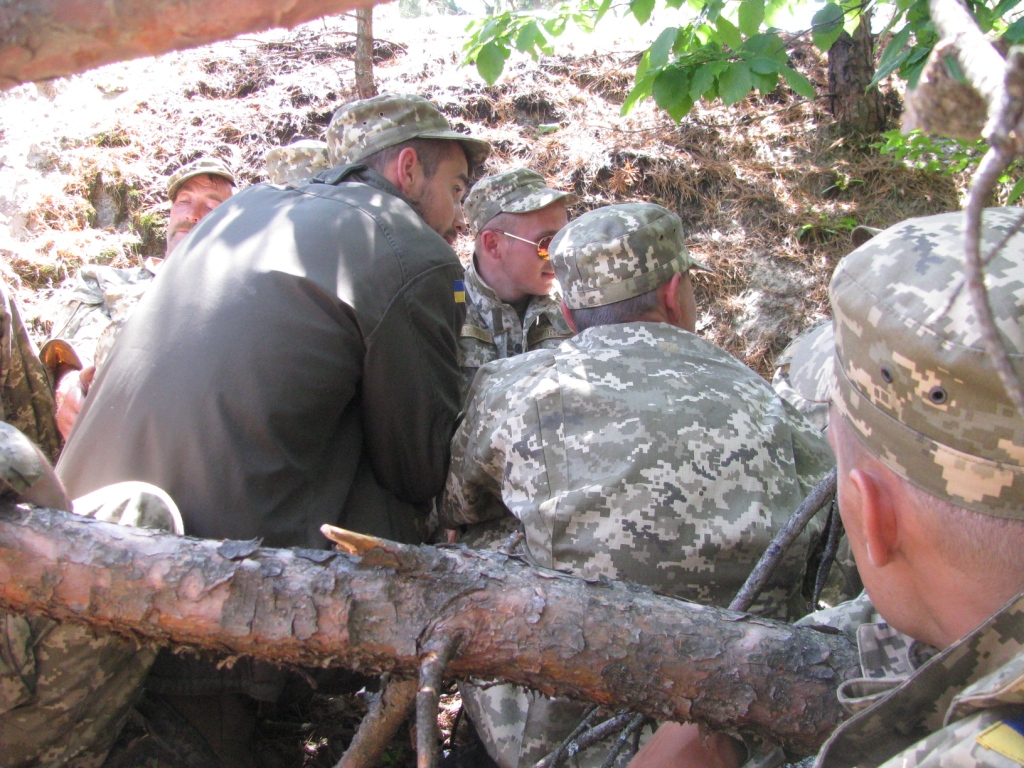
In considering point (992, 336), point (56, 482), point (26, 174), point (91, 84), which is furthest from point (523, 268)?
point (91, 84)

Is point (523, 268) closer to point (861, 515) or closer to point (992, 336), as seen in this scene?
point (861, 515)

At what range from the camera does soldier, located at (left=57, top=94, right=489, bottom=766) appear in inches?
89.4

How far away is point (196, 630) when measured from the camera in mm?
Answer: 1673

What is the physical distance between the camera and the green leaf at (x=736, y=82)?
3.08 m

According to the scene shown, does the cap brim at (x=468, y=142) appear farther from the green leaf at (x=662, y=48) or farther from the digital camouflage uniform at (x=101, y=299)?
the digital camouflage uniform at (x=101, y=299)

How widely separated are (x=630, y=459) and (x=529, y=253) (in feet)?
7.21

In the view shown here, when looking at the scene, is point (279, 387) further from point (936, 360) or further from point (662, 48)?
point (662, 48)

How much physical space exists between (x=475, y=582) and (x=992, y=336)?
1186 millimetres

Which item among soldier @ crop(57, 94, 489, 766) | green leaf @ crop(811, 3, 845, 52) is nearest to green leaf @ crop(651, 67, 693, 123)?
green leaf @ crop(811, 3, 845, 52)

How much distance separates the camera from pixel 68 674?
2027 mm

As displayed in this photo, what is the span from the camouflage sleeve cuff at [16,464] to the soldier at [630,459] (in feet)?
3.60

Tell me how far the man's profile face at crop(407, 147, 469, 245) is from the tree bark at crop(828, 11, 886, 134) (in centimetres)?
458

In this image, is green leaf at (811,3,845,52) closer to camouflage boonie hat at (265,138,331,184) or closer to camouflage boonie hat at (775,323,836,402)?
camouflage boonie hat at (775,323,836,402)

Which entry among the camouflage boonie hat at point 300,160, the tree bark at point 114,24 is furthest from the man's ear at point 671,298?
the camouflage boonie hat at point 300,160
